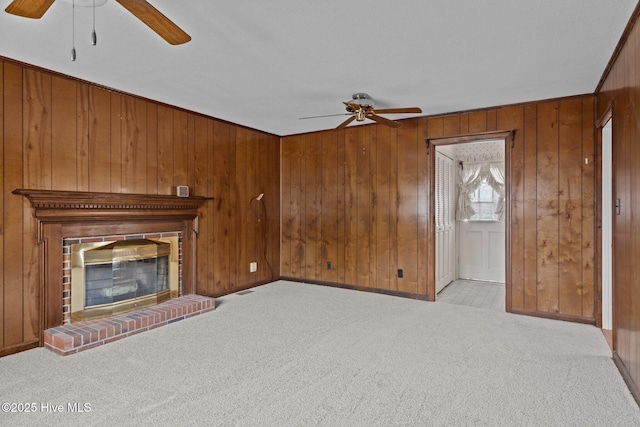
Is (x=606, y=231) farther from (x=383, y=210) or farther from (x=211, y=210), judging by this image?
(x=211, y=210)

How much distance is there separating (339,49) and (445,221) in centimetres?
363

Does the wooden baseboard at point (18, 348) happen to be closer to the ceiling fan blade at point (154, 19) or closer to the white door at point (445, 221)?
the ceiling fan blade at point (154, 19)

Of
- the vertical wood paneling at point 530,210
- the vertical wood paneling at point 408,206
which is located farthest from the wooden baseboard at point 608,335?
the vertical wood paneling at point 408,206

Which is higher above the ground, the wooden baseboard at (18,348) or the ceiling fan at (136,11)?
the ceiling fan at (136,11)

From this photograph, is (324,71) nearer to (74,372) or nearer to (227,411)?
(227,411)

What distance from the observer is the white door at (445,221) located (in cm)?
519

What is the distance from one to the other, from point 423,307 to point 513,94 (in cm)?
254

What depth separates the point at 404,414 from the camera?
2.05m

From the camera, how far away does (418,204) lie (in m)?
4.71

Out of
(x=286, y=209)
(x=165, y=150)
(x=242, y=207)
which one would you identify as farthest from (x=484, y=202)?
(x=165, y=150)

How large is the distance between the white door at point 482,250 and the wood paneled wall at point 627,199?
328 cm

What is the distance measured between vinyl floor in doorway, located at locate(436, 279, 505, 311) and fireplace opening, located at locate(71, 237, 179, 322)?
345 cm

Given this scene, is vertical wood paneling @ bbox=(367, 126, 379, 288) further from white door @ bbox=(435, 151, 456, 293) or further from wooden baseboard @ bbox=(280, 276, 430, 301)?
white door @ bbox=(435, 151, 456, 293)

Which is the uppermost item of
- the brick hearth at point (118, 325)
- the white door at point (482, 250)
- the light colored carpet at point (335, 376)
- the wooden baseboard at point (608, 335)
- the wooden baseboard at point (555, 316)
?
the white door at point (482, 250)
